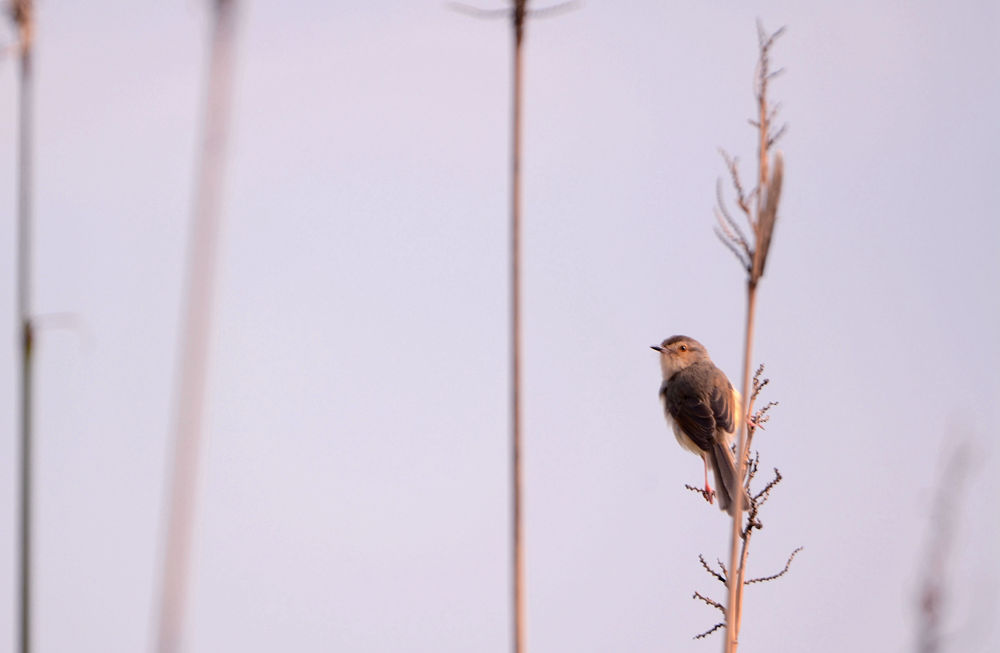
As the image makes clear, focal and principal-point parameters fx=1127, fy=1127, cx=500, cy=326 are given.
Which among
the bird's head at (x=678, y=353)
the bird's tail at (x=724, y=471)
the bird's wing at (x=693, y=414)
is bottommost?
the bird's tail at (x=724, y=471)

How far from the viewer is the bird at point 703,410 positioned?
8.06m

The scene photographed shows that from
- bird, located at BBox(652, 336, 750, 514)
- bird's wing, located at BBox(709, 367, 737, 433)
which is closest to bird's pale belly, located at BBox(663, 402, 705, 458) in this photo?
bird, located at BBox(652, 336, 750, 514)

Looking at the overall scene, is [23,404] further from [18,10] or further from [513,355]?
[513,355]

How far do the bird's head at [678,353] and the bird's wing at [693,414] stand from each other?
784 millimetres

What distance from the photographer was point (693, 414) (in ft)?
28.2


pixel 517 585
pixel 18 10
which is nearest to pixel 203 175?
pixel 18 10

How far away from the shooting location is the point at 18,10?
1.63m

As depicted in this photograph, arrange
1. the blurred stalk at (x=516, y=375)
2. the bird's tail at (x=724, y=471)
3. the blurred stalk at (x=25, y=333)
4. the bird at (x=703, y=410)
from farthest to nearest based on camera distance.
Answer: the bird at (x=703, y=410), the bird's tail at (x=724, y=471), the blurred stalk at (x=516, y=375), the blurred stalk at (x=25, y=333)

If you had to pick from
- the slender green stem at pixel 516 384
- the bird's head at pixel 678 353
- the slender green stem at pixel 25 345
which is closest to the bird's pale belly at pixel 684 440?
the bird's head at pixel 678 353

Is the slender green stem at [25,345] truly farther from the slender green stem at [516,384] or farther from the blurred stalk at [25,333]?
the slender green stem at [516,384]

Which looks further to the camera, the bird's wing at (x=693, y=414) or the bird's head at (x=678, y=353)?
the bird's head at (x=678, y=353)

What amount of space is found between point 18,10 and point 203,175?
2.20 feet

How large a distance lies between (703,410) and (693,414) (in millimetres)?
86

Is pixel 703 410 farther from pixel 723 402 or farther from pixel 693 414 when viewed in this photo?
pixel 723 402
